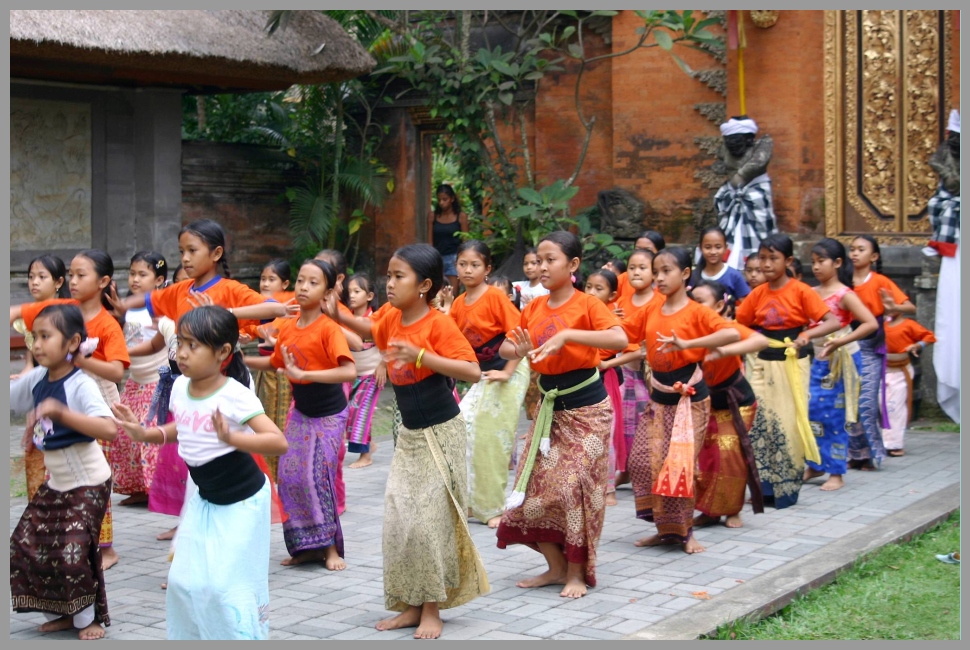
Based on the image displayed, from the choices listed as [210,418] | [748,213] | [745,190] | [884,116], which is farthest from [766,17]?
[210,418]

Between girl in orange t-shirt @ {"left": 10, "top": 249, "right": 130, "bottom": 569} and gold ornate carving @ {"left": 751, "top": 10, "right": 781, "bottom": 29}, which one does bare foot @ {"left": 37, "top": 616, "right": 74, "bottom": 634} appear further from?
gold ornate carving @ {"left": 751, "top": 10, "right": 781, "bottom": 29}

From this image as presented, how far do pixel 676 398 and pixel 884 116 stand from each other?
6441mm

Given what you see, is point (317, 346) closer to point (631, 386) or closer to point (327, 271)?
point (327, 271)

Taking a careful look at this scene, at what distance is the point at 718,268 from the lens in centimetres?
891

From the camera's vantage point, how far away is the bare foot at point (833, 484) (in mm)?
8297

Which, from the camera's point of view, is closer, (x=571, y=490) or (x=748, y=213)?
(x=571, y=490)

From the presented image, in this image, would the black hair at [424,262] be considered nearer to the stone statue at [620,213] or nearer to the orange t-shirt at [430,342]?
the orange t-shirt at [430,342]

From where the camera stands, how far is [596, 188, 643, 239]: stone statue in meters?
12.9

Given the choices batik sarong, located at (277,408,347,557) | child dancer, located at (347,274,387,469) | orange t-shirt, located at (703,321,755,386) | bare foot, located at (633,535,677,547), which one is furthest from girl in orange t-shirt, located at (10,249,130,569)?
orange t-shirt, located at (703,321,755,386)

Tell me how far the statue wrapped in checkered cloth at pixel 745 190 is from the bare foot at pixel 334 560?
625 centimetres

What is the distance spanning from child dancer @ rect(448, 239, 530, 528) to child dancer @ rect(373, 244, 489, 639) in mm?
1849

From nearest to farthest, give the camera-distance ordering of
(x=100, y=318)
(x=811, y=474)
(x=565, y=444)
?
(x=565, y=444) → (x=100, y=318) → (x=811, y=474)

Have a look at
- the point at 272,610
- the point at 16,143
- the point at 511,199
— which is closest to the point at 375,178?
the point at 511,199

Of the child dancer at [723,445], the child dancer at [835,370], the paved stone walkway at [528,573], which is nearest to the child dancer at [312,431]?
the paved stone walkway at [528,573]
